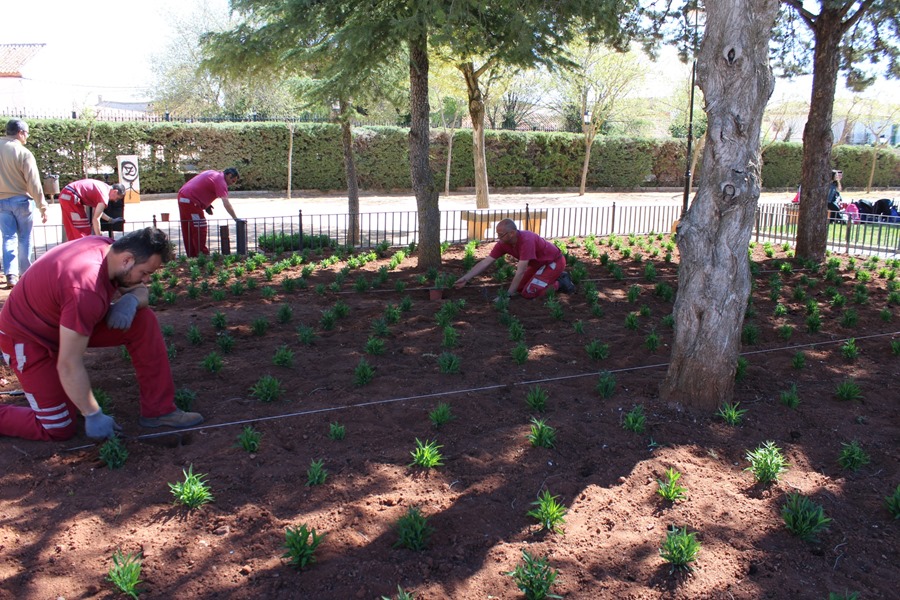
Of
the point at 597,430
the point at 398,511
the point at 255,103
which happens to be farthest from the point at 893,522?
the point at 255,103

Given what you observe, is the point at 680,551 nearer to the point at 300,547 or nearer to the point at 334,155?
the point at 300,547

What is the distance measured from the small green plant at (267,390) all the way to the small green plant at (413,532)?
1.92 metres

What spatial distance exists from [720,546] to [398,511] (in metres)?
1.60

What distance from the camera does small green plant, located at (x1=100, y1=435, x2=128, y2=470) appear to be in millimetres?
3875

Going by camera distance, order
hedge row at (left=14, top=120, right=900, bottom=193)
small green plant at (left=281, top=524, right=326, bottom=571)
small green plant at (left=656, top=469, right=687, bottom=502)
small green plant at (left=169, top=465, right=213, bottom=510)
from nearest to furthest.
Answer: small green plant at (left=281, top=524, right=326, bottom=571), small green plant at (left=169, top=465, right=213, bottom=510), small green plant at (left=656, top=469, right=687, bottom=502), hedge row at (left=14, top=120, right=900, bottom=193)

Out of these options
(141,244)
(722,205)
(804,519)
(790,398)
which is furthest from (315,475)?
(790,398)

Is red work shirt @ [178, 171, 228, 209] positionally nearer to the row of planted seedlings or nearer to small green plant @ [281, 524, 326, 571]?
the row of planted seedlings

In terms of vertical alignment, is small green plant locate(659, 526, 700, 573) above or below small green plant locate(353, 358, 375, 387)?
below

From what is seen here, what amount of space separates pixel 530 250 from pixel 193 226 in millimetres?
5836

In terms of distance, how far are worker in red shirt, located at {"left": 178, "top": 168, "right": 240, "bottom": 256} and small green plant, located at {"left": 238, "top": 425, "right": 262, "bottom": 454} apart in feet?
23.1

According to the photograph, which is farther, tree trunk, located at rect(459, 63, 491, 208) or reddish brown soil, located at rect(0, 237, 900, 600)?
tree trunk, located at rect(459, 63, 491, 208)

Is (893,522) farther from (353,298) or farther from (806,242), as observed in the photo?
(806,242)

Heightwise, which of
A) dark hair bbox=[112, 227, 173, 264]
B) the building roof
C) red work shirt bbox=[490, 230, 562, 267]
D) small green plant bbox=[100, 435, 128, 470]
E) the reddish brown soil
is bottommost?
the reddish brown soil

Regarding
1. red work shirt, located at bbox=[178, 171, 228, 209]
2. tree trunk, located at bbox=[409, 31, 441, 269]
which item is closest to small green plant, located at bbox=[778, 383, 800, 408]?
tree trunk, located at bbox=[409, 31, 441, 269]
